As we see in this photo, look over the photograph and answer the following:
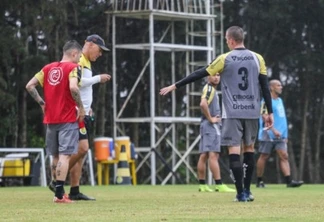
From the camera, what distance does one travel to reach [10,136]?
34812 millimetres

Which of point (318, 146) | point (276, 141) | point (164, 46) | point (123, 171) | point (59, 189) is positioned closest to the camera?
point (59, 189)

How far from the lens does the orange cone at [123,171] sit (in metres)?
29.7

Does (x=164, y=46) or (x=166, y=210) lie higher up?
(x=164, y=46)

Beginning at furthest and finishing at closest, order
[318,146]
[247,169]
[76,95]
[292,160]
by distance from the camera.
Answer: [318,146] < [292,160] < [247,169] < [76,95]

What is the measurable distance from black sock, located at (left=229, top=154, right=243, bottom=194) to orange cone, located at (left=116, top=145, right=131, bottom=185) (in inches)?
595

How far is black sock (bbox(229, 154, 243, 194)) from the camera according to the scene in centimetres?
1434

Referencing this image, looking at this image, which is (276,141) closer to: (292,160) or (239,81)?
(239,81)

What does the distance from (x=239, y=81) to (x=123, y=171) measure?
15603 millimetres

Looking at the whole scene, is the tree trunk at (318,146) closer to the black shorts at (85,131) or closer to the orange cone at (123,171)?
the orange cone at (123,171)

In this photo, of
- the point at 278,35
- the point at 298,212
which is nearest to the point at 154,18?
the point at 278,35

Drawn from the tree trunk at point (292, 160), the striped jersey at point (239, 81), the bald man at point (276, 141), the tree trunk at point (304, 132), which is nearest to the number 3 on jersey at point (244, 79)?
the striped jersey at point (239, 81)

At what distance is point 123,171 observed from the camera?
97.8ft

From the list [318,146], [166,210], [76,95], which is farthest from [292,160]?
[166,210]

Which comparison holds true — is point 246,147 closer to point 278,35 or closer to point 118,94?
point 118,94
